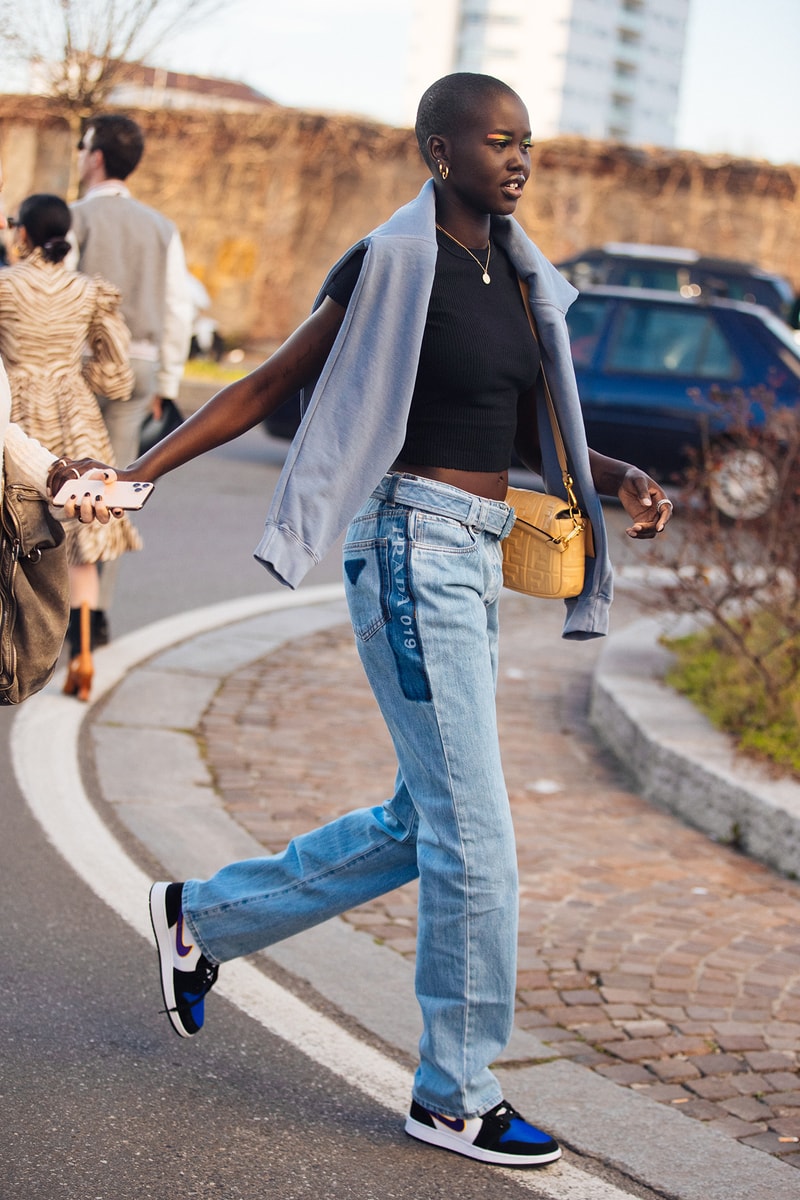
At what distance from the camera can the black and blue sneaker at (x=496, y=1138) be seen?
304 cm

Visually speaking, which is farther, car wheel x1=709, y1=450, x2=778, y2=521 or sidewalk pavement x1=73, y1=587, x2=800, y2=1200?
car wheel x1=709, y1=450, x2=778, y2=521

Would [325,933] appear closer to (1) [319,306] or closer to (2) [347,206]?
(1) [319,306]

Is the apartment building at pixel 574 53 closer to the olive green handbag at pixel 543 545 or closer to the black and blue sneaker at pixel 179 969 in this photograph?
the olive green handbag at pixel 543 545

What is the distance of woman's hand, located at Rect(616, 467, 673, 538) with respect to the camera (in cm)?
312

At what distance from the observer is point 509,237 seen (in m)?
3.13

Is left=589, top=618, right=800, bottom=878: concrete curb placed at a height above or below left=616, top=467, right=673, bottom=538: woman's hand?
below

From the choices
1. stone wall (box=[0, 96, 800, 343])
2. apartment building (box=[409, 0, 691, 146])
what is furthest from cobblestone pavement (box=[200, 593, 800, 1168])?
apartment building (box=[409, 0, 691, 146])

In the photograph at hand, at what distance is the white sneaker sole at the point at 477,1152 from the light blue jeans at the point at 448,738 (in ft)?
0.21

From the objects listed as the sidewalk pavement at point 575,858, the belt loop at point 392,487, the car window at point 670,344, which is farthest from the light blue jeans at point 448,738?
the car window at point 670,344

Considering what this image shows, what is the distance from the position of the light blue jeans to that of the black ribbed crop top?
9cm

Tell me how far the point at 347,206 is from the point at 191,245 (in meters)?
2.50

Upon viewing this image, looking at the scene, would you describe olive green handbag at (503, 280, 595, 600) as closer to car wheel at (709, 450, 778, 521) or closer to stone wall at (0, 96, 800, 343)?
car wheel at (709, 450, 778, 521)

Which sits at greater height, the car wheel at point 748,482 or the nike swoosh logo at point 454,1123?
the car wheel at point 748,482

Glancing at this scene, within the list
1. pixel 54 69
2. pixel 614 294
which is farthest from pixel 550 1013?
pixel 54 69
